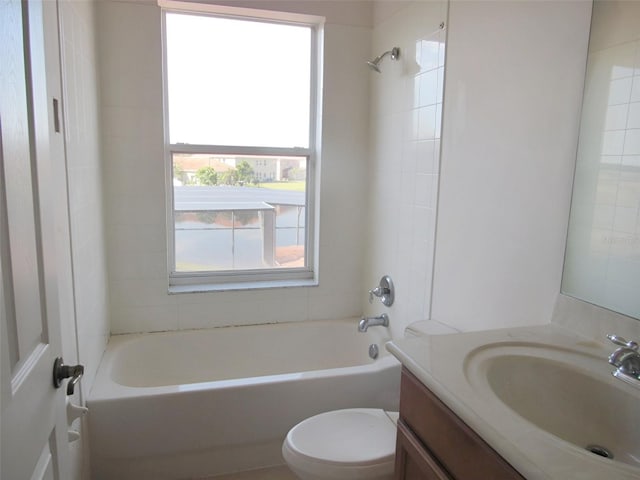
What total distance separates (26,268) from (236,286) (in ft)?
6.30

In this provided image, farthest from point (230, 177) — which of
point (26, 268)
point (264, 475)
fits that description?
point (26, 268)

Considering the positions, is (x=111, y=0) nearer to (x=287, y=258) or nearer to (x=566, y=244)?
(x=287, y=258)

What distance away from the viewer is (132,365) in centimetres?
238

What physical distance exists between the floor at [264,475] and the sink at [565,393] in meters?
1.33

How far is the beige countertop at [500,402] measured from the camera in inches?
28.8

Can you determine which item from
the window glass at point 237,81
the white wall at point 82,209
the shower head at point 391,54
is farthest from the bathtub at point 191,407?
the shower head at point 391,54

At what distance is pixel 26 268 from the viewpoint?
→ 0.80m

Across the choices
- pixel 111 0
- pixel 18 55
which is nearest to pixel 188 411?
pixel 18 55

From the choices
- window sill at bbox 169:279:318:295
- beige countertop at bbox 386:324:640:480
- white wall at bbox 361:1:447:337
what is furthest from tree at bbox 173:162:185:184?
beige countertop at bbox 386:324:640:480

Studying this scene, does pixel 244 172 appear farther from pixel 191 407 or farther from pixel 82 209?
pixel 191 407

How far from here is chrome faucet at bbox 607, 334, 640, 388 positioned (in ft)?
3.27

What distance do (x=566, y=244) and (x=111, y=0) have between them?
2.36 m

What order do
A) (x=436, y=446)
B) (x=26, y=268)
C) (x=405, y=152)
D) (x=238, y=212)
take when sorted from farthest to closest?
(x=238, y=212) → (x=405, y=152) → (x=436, y=446) → (x=26, y=268)

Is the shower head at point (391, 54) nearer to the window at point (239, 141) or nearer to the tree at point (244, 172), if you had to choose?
the window at point (239, 141)
